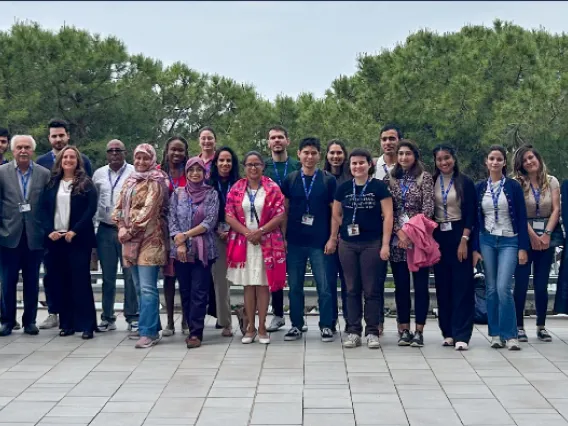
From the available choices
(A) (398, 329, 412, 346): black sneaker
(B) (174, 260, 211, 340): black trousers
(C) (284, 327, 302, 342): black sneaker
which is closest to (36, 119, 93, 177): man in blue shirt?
(B) (174, 260, 211, 340): black trousers

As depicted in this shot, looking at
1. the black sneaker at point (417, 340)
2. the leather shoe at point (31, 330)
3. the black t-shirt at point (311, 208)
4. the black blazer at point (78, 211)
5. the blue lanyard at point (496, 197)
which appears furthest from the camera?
the leather shoe at point (31, 330)

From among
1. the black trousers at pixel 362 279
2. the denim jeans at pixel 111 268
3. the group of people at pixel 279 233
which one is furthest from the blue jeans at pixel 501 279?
the denim jeans at pixel 111 268

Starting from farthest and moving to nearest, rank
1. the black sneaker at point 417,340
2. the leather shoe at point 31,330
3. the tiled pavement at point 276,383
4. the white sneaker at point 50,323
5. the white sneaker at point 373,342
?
the white sneaker at point 50,323 < the leather shoe at point 31,330 < the black sneaker at point 417,340 < the white sneaker at point 373,342 < the tiled pavement at point 276,383

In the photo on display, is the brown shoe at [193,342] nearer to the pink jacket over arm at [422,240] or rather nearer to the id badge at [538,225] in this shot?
the pink jacket over arm at [422,240]

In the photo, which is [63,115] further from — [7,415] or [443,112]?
[7,415]

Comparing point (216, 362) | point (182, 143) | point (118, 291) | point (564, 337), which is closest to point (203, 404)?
point (216, 362)

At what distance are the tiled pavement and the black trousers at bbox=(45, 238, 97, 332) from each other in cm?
19

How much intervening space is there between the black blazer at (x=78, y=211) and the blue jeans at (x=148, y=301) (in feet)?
2.13

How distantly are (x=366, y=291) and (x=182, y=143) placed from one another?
216 cm

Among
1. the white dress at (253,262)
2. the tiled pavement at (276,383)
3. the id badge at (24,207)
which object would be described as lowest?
the tiled pavement at (276,383)

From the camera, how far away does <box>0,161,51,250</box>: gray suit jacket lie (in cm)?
969

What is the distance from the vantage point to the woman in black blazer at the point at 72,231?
9.59m

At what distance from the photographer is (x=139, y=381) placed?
7.71 meters

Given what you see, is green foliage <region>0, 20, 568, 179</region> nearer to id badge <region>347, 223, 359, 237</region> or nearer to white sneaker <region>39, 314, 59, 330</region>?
white sneaker <region>39, 314, 59, 330</region>
